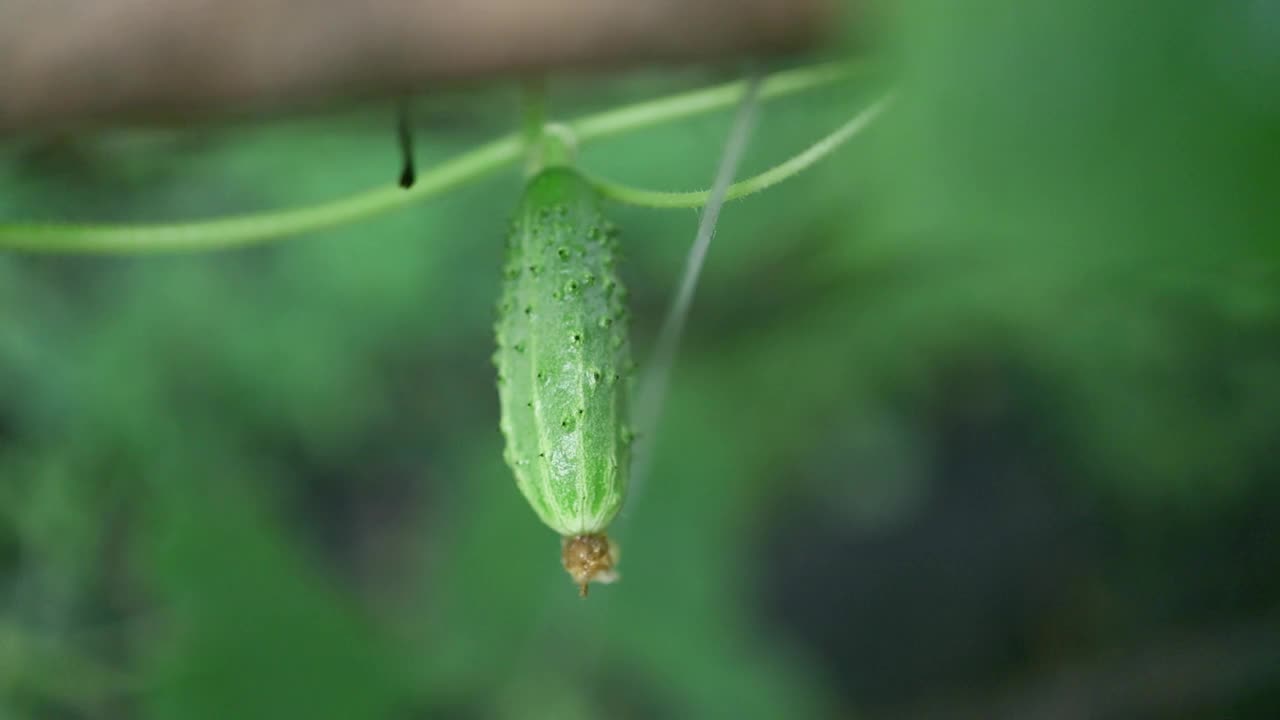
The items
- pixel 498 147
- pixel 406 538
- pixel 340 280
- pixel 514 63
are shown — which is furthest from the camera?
pixel 406 538

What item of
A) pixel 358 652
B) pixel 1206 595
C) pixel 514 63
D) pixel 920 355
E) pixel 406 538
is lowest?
pixel 514 63

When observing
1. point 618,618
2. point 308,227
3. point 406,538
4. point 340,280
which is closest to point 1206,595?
point 618,618

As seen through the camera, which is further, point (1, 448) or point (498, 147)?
point (1, 448)

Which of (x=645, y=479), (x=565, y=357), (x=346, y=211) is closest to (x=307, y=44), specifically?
(x=565, y=357)

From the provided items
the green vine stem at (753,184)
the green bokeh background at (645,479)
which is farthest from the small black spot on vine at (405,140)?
the green bokeh background at (645,479)

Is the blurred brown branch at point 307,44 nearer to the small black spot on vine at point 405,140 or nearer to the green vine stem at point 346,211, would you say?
the small black spot on vine at point 405,140

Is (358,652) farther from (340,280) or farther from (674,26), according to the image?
(674,26)

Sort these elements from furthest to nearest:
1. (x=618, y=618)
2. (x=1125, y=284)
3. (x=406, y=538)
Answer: (x=406, y=538), (x=618, y=618), (x=1125, y=284)
